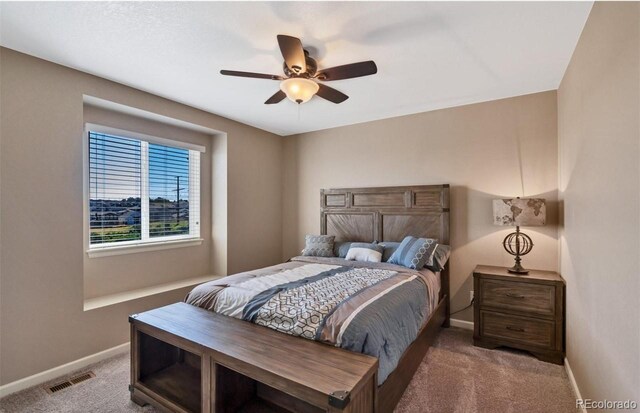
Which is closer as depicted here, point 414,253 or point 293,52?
point 293,52

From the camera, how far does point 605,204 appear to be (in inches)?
60.6

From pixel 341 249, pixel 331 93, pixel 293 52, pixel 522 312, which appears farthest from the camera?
pixel 341 249

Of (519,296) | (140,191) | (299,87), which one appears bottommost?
(519,296)

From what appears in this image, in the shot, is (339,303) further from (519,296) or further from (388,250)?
(519,296)

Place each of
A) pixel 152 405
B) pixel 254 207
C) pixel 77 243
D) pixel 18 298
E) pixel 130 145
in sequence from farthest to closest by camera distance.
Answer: pixel 254 207, pixel 130 145, pixel 77 243, pixel 18 298, pixel 152 405

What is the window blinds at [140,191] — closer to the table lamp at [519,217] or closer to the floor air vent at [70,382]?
the floor air vent at [70,382]

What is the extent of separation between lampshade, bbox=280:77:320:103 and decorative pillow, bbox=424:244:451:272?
2059 mm

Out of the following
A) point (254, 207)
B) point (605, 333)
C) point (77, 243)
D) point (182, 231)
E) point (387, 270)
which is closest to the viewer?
point (605, 333)

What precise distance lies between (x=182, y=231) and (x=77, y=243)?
137 cm

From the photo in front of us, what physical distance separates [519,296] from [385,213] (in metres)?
1.69

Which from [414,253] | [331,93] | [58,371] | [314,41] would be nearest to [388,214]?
[414,253]

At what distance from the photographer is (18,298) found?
89.2 inches

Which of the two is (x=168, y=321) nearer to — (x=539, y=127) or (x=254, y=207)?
(x=254, y=207)

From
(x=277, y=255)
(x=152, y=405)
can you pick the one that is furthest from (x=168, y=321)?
(x=277, y=255)
